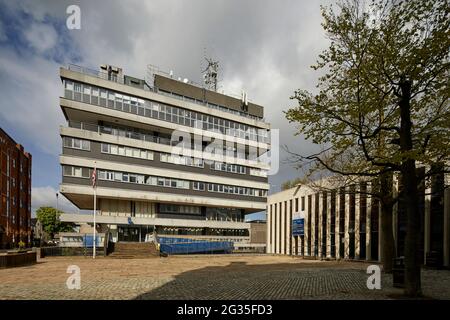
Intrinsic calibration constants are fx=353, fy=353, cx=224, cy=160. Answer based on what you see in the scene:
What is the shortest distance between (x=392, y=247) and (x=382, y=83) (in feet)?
32.9

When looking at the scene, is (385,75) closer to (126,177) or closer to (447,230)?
(447,230)

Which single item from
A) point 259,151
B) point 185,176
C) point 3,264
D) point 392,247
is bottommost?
point 3,264

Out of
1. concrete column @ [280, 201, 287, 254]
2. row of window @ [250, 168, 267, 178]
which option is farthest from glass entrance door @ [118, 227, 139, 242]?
row of window @ [250, 168, 267, 178]

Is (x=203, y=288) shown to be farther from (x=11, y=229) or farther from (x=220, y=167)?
(x=11, y=229)

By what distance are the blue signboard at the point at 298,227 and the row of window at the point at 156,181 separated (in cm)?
1774

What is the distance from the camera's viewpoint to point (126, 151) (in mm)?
47562

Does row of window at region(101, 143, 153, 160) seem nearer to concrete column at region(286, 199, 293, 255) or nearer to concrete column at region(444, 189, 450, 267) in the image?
concrete column at region(286, 199, 293, 255)

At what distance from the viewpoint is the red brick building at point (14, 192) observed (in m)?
60.8

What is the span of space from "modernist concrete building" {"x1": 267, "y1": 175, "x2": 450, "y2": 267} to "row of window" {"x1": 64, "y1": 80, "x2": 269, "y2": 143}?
15292 millimetres

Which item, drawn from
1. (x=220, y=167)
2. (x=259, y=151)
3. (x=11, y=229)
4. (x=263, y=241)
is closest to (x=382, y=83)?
(x=220, y=167)

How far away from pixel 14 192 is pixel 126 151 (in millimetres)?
35296

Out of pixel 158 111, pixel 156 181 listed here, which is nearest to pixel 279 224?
pixel 156 181
